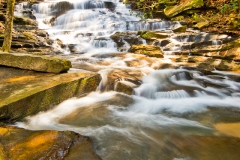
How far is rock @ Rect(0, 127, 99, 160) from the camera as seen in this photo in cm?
249

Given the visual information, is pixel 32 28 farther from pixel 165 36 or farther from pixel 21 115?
pixel 21 115

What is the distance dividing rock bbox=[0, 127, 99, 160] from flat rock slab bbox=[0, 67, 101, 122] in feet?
1.83

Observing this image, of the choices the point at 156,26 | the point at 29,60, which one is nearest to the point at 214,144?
the point at 29,60

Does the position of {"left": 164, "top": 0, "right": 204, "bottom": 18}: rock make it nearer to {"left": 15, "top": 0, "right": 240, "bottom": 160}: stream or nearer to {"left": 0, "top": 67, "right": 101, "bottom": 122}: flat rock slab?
{"left": 15, "top": 0, "right": 240, "bottom": 160}: stream

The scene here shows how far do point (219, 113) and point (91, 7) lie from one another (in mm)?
16352

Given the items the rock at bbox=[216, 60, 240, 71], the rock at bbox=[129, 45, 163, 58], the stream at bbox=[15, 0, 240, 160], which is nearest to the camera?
the stream at bbox=[15, 0, 240, 160]

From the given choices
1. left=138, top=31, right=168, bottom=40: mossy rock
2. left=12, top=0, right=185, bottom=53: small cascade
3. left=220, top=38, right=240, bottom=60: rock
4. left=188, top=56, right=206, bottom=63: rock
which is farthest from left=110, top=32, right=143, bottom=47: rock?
left=220, top=38, right=240, bottom=60: rock

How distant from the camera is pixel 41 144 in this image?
2693 millimetres

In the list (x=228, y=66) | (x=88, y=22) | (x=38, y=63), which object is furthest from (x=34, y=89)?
(x=88, y=22)

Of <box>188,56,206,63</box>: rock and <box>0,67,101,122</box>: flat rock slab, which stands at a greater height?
<box>188,56,206,63</box>: rock

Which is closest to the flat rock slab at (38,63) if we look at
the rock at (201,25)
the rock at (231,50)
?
the rock at (231,50)

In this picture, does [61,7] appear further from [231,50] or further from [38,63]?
[231,50]

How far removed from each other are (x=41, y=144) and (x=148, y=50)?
769 cm

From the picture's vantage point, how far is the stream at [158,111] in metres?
3.26
